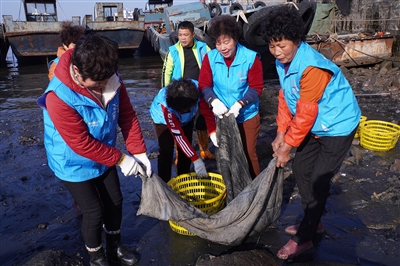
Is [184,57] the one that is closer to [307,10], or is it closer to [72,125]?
[307,10]

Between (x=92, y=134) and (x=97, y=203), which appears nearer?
(x=92, y=134)

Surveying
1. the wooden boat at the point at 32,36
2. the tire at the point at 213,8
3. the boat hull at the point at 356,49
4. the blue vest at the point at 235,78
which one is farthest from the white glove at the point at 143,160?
the wooden boat at the point at 32,36

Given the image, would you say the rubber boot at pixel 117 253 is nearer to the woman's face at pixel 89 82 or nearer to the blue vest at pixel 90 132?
the blue vest at pixel 90 132

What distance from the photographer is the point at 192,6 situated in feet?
43.1

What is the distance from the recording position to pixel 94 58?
1.80 m

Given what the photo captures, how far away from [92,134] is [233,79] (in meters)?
1.54

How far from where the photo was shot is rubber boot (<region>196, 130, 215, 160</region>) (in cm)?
480

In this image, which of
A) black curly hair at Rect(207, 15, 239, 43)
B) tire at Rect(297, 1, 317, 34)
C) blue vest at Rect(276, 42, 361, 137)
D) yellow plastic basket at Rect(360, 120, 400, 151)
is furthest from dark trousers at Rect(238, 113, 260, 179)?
tire at Rect(297, 1, 317, 34)

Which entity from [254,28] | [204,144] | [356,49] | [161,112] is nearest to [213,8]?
[356,49]

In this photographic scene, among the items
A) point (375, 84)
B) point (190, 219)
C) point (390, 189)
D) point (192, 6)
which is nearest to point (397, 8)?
point (375, 84)

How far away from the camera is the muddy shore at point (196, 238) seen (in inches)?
104

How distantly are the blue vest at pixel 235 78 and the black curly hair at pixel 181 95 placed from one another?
1.20ft

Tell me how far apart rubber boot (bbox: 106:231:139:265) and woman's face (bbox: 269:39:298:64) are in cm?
185

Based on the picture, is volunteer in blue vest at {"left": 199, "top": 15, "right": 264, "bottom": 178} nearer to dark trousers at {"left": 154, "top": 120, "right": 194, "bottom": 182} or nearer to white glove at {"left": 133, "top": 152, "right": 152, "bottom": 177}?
dark trousers at {"left": 154, "top": 120, "right": 194, "bottom": 182}
